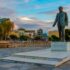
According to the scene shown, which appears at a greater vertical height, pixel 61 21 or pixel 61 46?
pixel 61 21

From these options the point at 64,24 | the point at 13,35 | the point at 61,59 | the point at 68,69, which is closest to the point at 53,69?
the point at 68,69

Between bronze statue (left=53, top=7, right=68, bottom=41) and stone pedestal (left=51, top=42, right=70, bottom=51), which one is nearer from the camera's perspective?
stone pedestal (left=51, top=42, right=70, bottom=51)

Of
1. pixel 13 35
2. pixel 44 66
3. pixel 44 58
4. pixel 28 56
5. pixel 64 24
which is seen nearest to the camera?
pixel 44 66

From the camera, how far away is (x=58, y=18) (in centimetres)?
1762

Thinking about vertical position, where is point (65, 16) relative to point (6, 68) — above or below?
above

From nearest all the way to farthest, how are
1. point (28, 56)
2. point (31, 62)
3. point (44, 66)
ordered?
1. point (44, 66)
2. point (31, 62)
3. point (28, 56)

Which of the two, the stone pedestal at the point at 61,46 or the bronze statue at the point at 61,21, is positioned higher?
the bronze statue at the point at 61,21

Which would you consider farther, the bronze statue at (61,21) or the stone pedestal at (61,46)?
the bronze statue at (61,21)

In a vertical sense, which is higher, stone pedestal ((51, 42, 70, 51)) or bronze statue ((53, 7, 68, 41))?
bronze statue ((53, 7, 68, 41))

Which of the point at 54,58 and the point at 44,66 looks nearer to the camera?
the point at 44,66

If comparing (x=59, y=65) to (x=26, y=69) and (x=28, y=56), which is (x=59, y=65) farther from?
(x=28, y=56)

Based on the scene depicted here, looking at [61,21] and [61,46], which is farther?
[61,21]

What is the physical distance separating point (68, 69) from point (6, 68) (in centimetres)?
273

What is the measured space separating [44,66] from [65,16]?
24.4 feet
